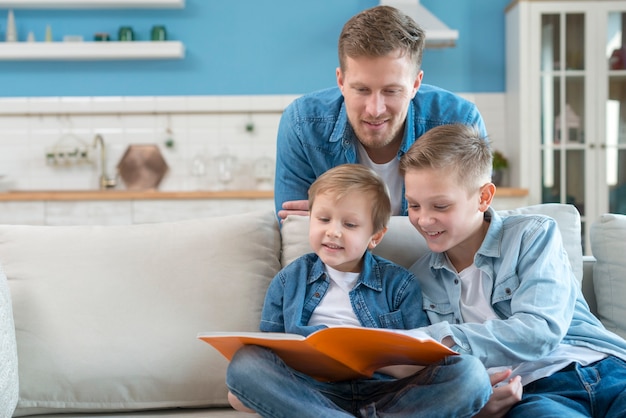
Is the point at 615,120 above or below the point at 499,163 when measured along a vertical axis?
above

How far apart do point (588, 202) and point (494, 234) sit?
3.29m

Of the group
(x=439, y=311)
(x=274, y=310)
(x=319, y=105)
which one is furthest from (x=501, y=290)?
(x=319, y=105)

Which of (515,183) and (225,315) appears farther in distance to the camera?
(515,183)

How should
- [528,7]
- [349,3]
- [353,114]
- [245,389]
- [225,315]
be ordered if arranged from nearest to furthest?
[245,389], [225,315], [353,114], [528,7], [349,3]

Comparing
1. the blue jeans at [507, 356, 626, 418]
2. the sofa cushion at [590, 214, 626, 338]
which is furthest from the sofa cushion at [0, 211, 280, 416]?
the sofa cushion at [590, 214, 626, 338]

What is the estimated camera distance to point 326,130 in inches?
87.0

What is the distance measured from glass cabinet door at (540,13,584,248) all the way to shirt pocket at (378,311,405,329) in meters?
3.26

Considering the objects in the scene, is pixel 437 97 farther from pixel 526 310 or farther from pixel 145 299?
pixel 145 299

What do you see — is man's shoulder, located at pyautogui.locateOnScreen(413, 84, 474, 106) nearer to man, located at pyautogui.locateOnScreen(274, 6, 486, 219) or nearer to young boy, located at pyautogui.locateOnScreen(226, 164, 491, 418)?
man, located at pyautogui.locateOnScreen(274, 6, 486, 219)

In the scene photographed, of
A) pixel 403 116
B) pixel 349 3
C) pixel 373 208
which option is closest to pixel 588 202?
pixel 349 3

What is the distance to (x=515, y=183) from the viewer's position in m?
4.85

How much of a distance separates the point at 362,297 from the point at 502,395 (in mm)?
404

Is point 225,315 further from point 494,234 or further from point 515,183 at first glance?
point 515,183

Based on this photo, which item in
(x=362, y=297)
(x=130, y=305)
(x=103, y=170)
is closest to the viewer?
(x=362, y=297)
